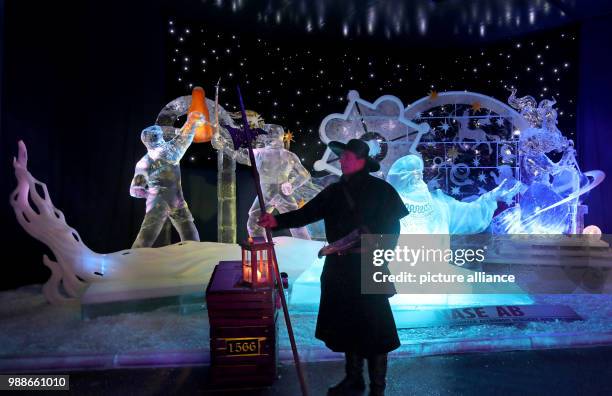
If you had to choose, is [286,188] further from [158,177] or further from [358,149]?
[358,149]

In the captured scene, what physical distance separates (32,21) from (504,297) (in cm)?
596

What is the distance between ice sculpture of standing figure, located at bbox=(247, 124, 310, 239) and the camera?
5.83 m

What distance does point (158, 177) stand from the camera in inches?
211

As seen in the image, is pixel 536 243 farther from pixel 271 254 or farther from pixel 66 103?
pixel 66 103

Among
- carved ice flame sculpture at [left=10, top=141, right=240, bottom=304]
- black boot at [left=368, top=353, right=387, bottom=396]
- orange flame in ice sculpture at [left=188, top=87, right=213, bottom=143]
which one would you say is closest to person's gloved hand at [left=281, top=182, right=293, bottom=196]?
orange flame in ice sculpture at [left=188, top=87, right=213, bottom=143]

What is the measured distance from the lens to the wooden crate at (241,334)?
2922mm

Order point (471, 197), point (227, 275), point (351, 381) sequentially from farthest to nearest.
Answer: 1. point (471, 197)
2. point (227, 275)
3. point (351, 381)

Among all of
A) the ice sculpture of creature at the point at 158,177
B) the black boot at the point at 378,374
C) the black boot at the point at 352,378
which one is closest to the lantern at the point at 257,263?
the black boot at the point at 352,378

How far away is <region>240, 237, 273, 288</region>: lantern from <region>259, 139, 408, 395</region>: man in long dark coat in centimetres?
23

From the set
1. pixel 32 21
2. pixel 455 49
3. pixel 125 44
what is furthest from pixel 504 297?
pixel 32 21

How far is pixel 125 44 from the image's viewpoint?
19.5ft

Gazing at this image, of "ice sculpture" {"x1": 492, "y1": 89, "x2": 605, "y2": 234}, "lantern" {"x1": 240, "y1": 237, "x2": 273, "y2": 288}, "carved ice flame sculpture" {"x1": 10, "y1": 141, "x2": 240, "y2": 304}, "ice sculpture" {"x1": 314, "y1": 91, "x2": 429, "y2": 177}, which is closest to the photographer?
"lantern" {"x1": 240, "y1": 237, "x2": 273, "y2": 288}

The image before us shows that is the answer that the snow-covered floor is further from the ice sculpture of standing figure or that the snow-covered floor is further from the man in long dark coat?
the ice sculpture of standing figure

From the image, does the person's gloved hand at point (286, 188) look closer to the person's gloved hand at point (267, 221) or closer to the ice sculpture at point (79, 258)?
the ice sculpture at point (79, 258)
